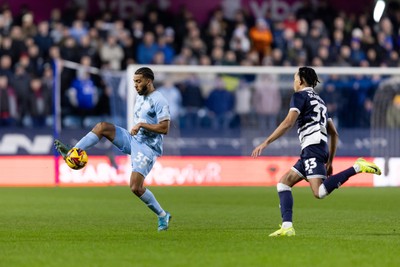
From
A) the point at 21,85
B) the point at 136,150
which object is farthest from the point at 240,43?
the point at 136,150

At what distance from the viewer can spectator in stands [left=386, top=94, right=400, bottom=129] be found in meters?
27.5

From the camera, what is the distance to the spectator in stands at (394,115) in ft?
90.3

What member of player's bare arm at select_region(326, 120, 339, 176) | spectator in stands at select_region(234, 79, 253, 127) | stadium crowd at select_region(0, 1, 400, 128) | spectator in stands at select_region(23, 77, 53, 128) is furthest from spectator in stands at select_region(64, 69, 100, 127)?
player's bare arm at select_region(326, 120, 339, 176)

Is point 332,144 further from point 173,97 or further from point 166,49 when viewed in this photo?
point 166,49

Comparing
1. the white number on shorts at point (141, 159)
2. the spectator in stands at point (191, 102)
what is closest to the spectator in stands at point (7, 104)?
the spectator in stands at point (191, 102)

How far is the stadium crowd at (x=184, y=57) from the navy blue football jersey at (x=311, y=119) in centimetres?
1448

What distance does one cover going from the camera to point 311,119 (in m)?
12.6

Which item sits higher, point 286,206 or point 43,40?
point 43,40

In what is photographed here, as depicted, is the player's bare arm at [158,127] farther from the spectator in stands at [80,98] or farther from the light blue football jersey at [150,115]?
the spectator in stands at [80,98]

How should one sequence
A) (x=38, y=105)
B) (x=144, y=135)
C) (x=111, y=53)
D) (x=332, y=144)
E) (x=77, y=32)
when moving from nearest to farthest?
(x=332, y=144) → (x=144, y=135) → (x=38, y=105) → (x=77, y=32) → (x=111, y=53)

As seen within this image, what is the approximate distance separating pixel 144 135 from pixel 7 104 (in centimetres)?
Result: 1344

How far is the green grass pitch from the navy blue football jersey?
116 centimetres

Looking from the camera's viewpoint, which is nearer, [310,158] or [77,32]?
[310,158]

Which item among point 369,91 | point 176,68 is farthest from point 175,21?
point 369,91
